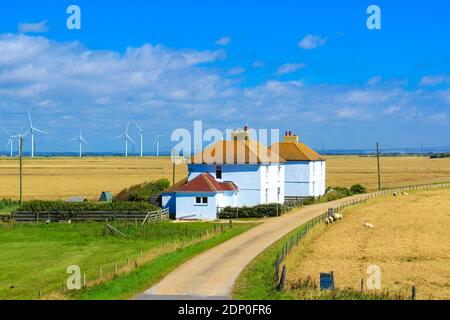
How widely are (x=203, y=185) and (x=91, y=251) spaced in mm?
17172

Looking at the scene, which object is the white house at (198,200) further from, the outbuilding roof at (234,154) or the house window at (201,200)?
the outbuilding roof at (234,154)

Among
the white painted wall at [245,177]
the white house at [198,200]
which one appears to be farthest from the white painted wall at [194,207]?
the white painted wall at [245,177]

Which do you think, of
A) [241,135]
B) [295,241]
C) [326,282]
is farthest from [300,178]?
[326,282]

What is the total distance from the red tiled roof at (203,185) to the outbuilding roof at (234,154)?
2.68m

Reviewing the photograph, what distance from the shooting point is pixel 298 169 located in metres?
66.4

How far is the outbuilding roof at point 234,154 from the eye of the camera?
183ft

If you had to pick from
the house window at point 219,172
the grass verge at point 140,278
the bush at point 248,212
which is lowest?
the grass verge at point 140,278

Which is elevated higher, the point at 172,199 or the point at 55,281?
the point at 172,199

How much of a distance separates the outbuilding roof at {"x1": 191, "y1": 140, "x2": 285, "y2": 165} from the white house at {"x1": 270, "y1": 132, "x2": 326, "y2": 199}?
293 inches

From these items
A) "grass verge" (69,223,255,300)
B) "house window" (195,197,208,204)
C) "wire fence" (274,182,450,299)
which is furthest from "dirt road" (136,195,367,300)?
"house window" (195,197,208,204)
